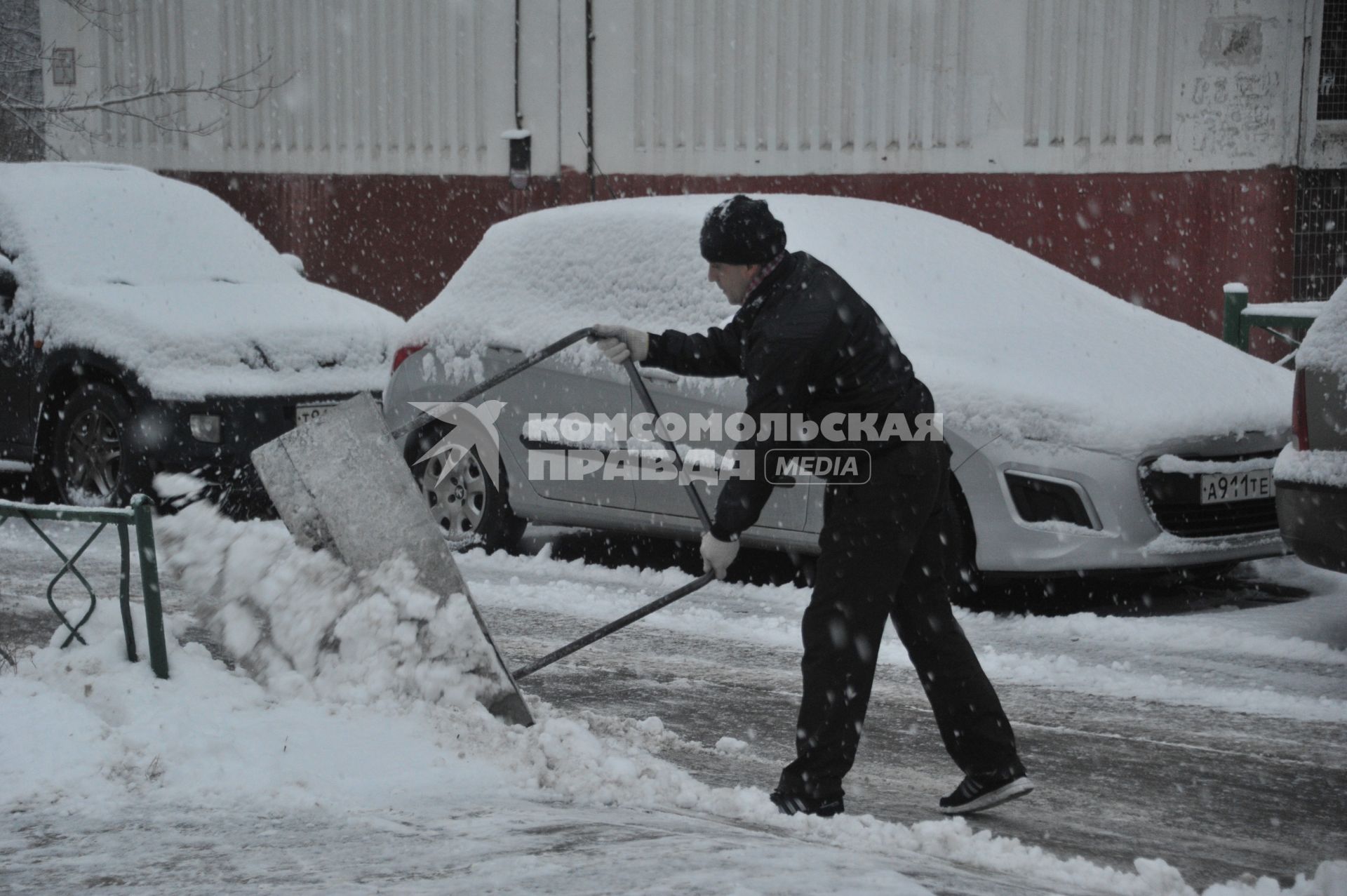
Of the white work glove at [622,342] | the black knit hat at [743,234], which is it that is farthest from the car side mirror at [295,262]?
the black knit hat at [743,234]

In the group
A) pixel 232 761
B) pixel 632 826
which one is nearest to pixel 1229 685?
pixel 632 826

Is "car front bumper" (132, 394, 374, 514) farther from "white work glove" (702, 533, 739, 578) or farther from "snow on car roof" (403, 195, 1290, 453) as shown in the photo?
"white work glove" (702, 533, 739, 578)

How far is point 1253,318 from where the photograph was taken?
9.22 meters

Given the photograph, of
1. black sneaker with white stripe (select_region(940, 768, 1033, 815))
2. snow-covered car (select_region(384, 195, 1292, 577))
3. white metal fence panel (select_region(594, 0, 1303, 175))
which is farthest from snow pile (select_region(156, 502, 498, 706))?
white metal fence panel (select_region(594, 0, 1303, 175))

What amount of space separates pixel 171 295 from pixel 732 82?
19.0 ft

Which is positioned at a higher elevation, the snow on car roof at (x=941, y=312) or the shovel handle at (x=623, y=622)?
the snow on car roof at (x=941, y=312)

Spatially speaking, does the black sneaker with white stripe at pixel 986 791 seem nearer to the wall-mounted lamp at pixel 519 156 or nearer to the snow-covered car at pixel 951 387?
the snow-covered car at pixel 951 387

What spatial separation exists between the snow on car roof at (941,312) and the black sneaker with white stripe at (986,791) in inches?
88.1

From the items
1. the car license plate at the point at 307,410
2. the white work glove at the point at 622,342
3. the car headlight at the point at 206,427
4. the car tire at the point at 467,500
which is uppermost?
the white work glove at the point at 622,342

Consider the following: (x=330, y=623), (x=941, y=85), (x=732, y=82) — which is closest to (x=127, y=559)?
(x=330, y=623)

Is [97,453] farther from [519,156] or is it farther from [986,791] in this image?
[519,156]

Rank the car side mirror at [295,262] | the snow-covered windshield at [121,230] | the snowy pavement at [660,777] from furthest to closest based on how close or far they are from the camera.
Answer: the car side mirror at [295,262] < the snow-covered windshield at [121,230] < the snowy pavement at [660,777]

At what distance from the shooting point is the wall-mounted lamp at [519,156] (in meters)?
14.0

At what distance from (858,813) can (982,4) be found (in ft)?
30.0
